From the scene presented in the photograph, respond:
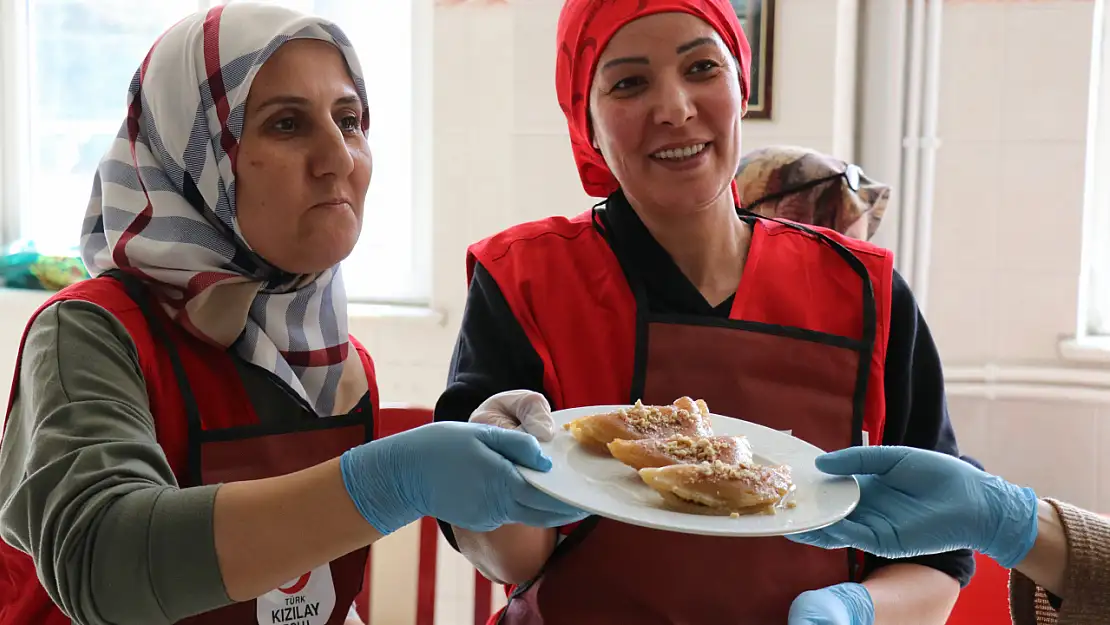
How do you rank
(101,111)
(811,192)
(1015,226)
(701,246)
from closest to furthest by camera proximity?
(701,246) → (811,192) → (1015,226) → (101,111)

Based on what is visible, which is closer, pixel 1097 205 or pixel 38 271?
pixel 1097 205

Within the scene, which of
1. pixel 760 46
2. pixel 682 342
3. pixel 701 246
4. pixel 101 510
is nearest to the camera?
pixel 101 510

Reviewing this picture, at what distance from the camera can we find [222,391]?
1618 millimetres

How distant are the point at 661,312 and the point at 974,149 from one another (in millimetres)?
2431

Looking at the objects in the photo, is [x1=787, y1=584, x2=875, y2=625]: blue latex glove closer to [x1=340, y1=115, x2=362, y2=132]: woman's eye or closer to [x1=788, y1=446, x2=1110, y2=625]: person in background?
[x1=788, y1=446, x2=1110, y2=625]: person in background

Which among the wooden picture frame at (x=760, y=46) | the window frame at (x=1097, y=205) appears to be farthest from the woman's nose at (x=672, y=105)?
the window frame at (x=1097, y=205)

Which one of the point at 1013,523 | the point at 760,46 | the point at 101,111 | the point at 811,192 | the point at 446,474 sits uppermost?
the point at 760,46

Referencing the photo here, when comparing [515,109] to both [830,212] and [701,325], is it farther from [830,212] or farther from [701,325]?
[701,325]

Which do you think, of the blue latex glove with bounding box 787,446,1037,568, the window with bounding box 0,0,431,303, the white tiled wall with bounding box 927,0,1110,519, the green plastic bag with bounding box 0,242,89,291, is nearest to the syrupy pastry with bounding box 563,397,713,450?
the blue latex glove with bounding box 787,446,1037,568

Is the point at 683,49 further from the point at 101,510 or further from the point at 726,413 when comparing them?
the point at 101,510

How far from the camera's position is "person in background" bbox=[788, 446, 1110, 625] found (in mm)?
1439

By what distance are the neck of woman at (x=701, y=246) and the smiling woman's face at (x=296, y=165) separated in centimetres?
55

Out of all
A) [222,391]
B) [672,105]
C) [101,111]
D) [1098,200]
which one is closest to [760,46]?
[1098,200]

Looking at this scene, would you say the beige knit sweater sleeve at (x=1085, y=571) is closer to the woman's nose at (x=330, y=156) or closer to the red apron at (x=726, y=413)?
the red apron at (x=726, y=413)
